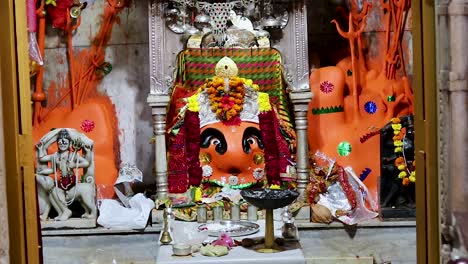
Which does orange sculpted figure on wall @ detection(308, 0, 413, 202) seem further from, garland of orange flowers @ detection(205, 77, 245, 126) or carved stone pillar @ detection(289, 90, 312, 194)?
garland of orange flowers @ detection(205, 77, 245, 126)

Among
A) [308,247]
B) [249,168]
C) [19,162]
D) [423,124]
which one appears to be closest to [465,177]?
[423,124]

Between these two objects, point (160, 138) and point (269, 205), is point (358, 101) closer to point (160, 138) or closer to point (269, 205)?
point (160, 138)

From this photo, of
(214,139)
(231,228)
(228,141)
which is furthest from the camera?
(214,139)

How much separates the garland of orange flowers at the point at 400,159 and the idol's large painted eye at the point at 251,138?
131 cm

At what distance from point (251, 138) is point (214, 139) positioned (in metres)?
0.36

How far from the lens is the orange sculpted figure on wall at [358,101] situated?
7438mm

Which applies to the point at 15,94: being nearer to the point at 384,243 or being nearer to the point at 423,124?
the point at 423,124

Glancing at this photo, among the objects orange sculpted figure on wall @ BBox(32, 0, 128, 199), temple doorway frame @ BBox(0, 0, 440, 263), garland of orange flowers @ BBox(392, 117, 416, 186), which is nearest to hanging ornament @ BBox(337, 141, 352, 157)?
garland of orange flowers @ BBox(392, 117, 416, 186)

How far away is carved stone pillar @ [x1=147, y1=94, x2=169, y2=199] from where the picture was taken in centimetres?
739

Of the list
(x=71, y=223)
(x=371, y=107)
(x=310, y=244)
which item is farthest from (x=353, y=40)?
(x=71, y=223)

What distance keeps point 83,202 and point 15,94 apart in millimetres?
4299

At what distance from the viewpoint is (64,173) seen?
6.90 m

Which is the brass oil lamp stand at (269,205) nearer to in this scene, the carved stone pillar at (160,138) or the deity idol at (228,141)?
the deity idol at (228,141)

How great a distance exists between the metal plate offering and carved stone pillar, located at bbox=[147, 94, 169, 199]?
1.58 m
